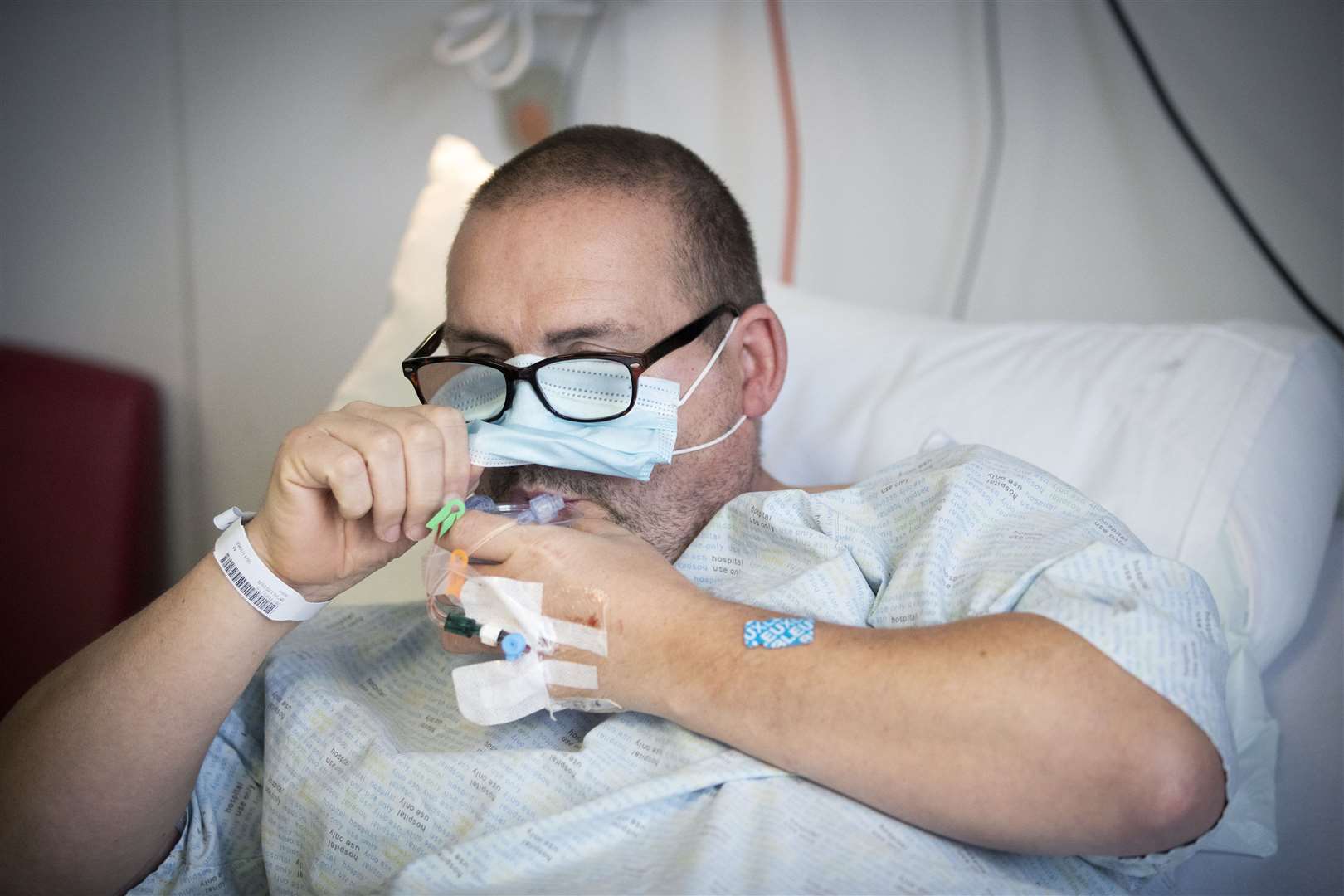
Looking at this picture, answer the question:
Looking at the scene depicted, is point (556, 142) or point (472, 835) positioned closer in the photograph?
point (472, 835)

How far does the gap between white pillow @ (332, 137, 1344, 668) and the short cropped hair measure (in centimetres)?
31

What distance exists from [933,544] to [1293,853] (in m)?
0.62

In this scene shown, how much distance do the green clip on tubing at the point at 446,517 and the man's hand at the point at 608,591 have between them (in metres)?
0.01

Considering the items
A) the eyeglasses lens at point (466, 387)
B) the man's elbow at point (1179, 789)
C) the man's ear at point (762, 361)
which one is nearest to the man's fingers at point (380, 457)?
the eyeglasses lens at point (466, 387)

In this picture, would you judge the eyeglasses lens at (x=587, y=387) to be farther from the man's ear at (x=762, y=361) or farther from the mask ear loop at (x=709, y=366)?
the man's ear at (x=762, y=361)

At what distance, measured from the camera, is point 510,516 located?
122cm

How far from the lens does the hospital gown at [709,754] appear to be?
0.92 m

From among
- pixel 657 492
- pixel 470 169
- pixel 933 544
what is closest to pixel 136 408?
pixel 470 169

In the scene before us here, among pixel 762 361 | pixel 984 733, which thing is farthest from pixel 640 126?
pixel 984 733

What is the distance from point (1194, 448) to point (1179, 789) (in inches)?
29.9

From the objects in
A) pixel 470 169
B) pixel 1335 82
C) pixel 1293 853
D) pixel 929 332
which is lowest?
pixel 1293 853

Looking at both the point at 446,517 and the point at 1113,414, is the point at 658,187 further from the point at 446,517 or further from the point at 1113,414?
the point at 1113,414

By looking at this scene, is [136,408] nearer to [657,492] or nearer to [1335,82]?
[657,492]

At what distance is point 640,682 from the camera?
3.32 ft
